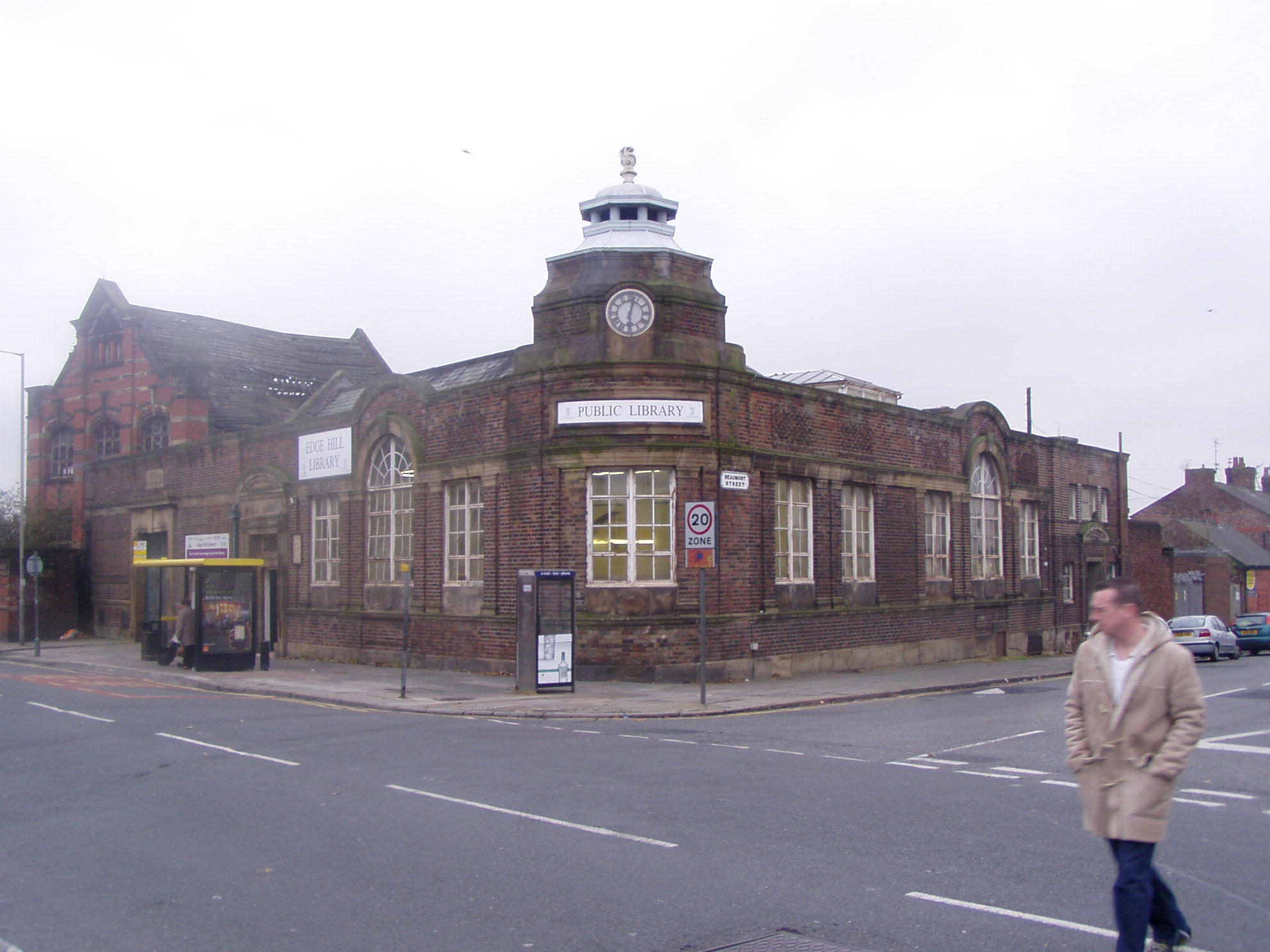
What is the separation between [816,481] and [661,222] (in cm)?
633

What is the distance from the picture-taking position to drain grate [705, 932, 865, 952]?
5566 millimetres

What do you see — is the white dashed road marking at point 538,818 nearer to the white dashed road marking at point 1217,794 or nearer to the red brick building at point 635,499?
the white dashed road marking at point 1217,794

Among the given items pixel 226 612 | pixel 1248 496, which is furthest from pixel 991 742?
pixel 1248 496

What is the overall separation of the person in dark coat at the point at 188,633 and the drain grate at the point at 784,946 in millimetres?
20967

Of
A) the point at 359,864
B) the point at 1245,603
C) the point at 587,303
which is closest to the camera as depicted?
the point at 359,864

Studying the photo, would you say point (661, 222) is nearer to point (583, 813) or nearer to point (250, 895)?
point (583, 813)

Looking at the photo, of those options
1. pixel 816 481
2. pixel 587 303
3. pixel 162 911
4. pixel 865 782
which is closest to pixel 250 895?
pixel 162 911

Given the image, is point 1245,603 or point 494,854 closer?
point 494,854

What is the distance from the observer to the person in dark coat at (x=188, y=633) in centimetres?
2441

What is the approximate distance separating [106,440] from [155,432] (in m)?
3.27

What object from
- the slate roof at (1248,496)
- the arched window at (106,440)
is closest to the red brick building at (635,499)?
the arched window at (106,440)

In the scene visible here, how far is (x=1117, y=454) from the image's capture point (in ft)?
121

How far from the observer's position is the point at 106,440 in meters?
39.3

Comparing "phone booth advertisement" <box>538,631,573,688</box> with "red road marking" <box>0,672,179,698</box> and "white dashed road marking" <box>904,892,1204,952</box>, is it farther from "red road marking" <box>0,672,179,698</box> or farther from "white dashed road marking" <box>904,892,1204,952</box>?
"white dashed road marking" <box>904,892,1204,952</box>
